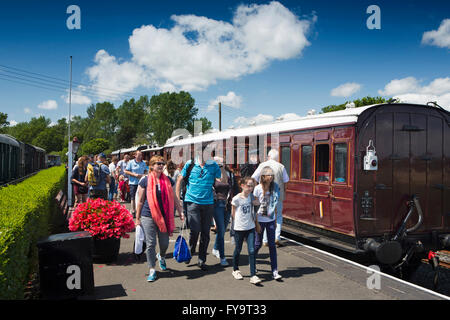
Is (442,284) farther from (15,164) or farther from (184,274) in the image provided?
(15,164)

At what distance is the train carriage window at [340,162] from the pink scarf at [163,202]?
137 inches

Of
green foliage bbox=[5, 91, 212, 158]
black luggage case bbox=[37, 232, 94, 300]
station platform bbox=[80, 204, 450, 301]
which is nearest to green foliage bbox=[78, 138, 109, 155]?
green foliage bbox=[5, 91, 212, 158]

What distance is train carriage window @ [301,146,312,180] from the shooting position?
8.39 m

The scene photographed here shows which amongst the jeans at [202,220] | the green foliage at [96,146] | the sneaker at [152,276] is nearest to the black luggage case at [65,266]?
the sneaker at [152,276]

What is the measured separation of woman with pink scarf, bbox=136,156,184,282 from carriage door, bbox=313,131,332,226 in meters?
3.55

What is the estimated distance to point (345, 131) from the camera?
23.5 ft

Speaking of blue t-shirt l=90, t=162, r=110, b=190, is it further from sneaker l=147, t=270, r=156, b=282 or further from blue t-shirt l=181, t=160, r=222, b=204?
sneaker l=147, t=270, r=156, b=282

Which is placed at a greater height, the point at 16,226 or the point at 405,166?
the point at 405,166

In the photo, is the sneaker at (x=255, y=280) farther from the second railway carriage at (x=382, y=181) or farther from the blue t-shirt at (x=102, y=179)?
the blue t-shirt at (x=102, y=179)

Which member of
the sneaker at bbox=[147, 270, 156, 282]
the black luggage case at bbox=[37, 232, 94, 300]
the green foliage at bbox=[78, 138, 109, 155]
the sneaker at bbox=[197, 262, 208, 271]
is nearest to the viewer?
the black luggage case at bbox=[37, 232, 94, 300]

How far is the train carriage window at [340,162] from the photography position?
23.4ft

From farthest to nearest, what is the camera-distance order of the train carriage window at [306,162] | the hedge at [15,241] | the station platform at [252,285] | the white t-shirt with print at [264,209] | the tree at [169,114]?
1. the tree at [169,114]
2. the train carriage window at [306,162]
3. the white t-shirt with print at [264,209]
4. the station platform at [252,285]
5. the hedge at [15,241]
